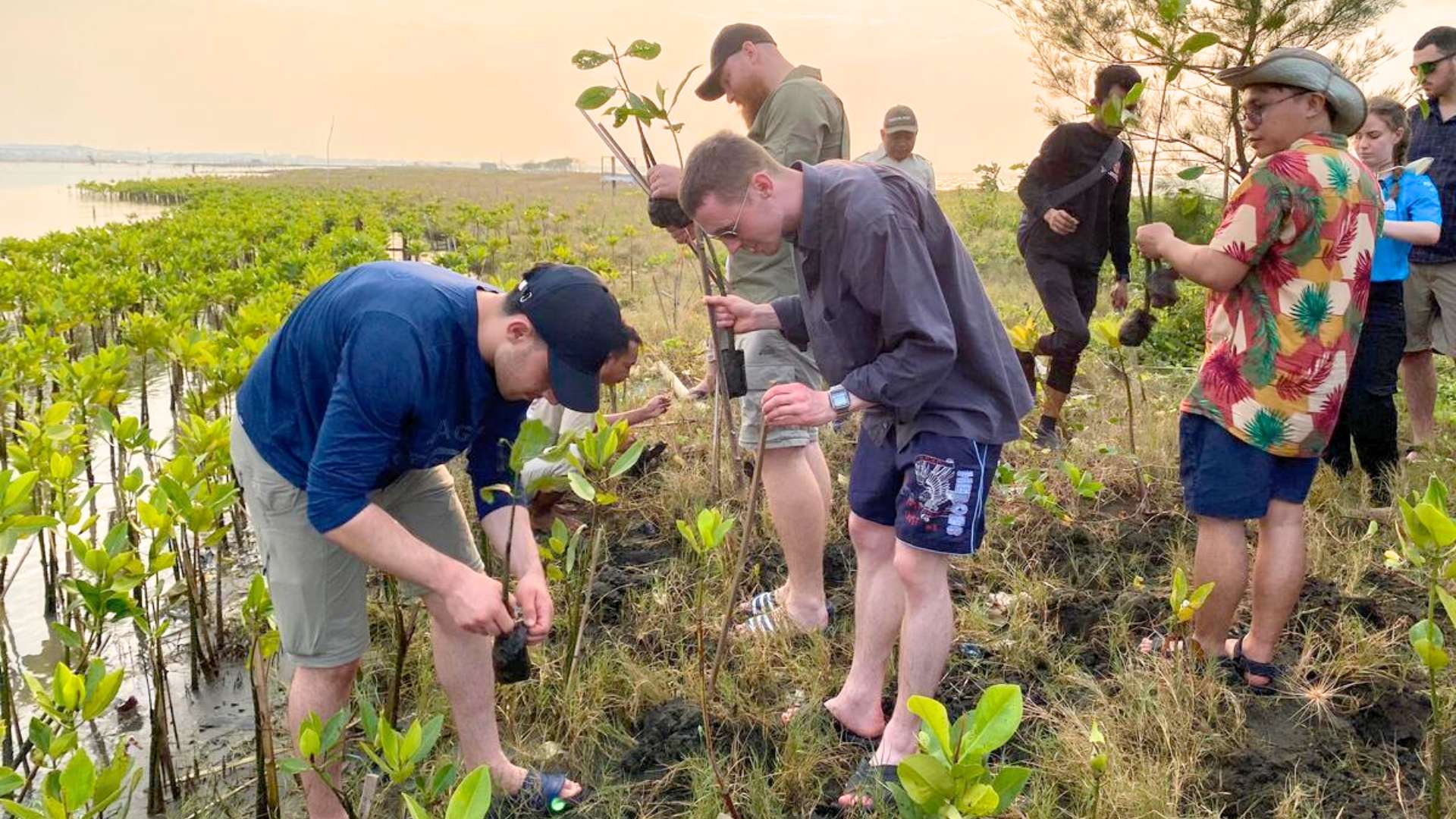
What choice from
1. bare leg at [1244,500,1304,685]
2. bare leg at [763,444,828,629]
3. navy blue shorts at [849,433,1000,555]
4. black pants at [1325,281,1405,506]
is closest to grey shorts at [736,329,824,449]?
bare leg at [763,444,828,629]

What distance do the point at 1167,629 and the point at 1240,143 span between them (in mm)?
1332

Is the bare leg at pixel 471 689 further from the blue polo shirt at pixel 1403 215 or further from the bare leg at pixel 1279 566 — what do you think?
the blue polo shirt at pixel 1403 215

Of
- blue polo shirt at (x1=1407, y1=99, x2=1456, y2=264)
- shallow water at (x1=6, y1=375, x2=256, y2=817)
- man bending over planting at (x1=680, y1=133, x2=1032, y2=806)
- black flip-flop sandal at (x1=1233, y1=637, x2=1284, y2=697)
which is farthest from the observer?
blue polo shirt at (x1=1407, y1=99, x2=1456, y2=264)

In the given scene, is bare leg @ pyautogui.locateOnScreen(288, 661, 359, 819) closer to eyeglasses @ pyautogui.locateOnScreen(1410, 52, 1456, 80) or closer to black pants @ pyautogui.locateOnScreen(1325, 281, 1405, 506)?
black pants @ pyautogui.locateOnScreen(1325, 281, 1405, 506)

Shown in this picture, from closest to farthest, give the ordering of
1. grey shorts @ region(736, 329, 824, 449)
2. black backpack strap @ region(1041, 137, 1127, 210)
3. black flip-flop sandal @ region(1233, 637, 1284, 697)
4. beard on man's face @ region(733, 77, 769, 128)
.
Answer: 1. black flip-flop sandal @ region(1233, 637, 1284, 697)
2. grey shorts @ region(736, 329, 824, 449)
3. beard on man's face @ region(733, 77, 769, 128)
4. black backpack strap @ region(1041, 137, 1127, 210)

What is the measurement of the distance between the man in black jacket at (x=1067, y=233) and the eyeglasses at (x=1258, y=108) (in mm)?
1840

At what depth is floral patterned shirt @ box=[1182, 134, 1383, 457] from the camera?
216 centimetres

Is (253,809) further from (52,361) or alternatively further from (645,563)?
(52,361)

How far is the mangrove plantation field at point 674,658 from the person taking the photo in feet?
6.58

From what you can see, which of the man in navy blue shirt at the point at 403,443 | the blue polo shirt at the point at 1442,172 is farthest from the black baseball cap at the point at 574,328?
the blue polo shirt at the point at 1442,172

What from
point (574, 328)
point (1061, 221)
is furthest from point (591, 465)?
point (1061, 221)

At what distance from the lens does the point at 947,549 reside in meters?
→ 2.09

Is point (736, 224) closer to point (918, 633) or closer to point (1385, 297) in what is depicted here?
point (918, 633)

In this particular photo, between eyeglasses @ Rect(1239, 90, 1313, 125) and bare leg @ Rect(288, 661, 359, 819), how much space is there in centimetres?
226
